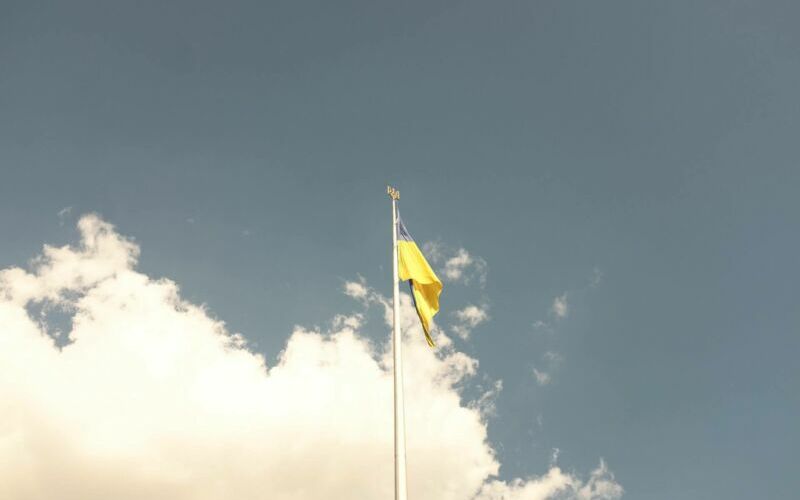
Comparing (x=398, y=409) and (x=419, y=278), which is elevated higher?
(x=419, y=278)

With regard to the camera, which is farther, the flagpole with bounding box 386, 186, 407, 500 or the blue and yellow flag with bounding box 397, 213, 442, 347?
the blue and yellow flag with bounding box 397, 213, 442, 347

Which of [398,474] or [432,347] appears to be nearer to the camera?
[398,474]

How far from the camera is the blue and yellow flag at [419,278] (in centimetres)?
2955

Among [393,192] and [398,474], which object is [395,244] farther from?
[398,474]

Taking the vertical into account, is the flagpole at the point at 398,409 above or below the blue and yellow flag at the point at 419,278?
below

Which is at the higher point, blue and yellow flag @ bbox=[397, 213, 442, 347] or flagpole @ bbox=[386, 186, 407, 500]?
blue and yellow flag @ bbox=[397, 213, 442, 347]

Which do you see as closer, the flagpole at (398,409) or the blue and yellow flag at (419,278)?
the flagpole at (398,409)

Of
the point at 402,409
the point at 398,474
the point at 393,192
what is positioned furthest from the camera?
the point at 393,192

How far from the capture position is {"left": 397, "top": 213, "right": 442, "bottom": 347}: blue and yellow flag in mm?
29552

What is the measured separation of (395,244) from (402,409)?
832 centimetres

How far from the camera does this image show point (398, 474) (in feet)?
70.6

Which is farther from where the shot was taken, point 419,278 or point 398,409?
point 419,278

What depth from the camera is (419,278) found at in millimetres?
30234

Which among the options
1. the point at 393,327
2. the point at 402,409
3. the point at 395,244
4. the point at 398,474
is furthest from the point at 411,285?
the point at 398,474
